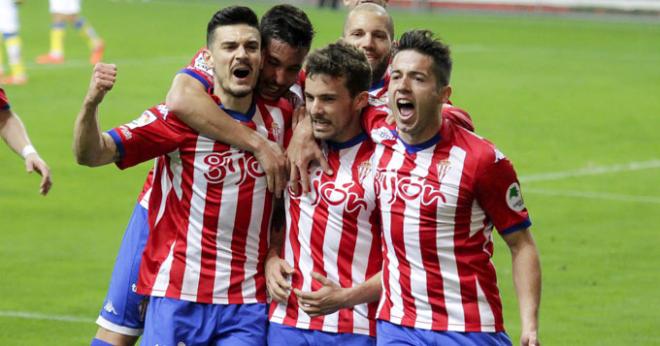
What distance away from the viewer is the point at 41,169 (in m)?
8.04

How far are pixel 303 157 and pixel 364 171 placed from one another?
0.29 m

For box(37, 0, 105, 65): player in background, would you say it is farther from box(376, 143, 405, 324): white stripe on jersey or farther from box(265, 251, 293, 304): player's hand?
box(376, 143, 405, 324): white stripe on jersey

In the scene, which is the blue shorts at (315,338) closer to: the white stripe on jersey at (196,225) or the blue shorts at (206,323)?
the blue shorts at (206,323)

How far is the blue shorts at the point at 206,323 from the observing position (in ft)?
22.8

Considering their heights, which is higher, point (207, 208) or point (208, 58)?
point (208, 58)

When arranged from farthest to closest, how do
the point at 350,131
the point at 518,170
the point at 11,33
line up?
1. the point at 11,33
2. the point at 518,170
3. the point at 350,131

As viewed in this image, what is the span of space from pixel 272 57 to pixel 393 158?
2.74 ft

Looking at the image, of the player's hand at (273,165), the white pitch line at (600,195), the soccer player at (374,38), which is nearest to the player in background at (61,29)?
the white pitch line at (600,195)

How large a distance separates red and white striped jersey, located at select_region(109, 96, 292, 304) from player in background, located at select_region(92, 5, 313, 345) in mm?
147

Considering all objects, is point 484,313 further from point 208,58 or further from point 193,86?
point 208,58

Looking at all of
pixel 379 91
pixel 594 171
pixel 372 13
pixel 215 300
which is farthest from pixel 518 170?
pixel 215 300

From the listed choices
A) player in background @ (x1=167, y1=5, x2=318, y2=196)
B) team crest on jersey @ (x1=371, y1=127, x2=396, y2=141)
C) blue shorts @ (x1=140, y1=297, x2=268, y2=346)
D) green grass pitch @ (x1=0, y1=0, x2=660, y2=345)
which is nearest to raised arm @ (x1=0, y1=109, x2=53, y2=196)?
player in background @ (x1=167, y1=5, x2=318, y2=196)

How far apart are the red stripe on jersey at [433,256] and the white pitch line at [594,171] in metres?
10.0

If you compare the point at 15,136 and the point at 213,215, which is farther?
the point at 15,136
